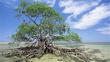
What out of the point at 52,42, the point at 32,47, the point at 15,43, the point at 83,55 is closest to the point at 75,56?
the point at 83,55

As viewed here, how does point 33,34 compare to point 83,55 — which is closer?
point 83,55

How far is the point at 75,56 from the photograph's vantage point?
1479cm

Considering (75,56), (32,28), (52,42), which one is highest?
(32,28)

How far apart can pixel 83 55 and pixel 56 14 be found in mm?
3781

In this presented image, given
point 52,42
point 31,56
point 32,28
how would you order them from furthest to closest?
1. point 52,42
2. point 32,28
3. point 31,56

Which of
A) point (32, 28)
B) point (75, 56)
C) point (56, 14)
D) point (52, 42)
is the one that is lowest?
point (75, 56)

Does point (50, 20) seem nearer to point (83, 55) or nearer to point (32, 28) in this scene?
point (32, 28)

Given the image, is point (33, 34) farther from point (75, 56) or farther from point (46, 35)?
point (75, 56)

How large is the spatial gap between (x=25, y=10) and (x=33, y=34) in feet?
6.64

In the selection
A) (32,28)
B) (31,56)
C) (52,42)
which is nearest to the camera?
(31,56)

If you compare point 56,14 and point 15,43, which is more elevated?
point 56,14

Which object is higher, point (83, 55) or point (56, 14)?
point (56, 14)

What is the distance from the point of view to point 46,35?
15672 millimetres

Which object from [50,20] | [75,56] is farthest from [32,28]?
[75,56]
